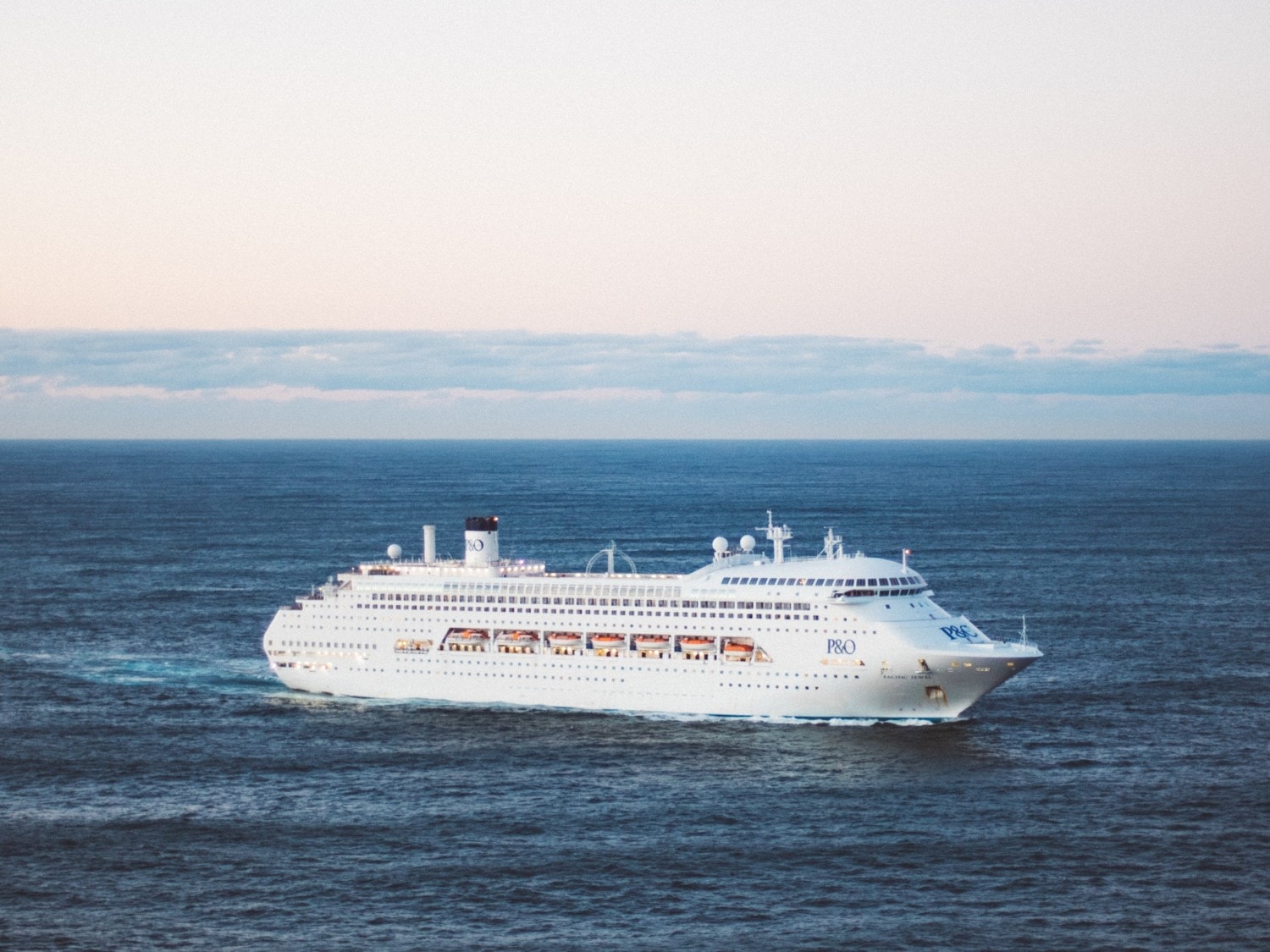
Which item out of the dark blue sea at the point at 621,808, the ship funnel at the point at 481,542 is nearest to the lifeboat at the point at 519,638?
the dark blue sea at the point at 621,808

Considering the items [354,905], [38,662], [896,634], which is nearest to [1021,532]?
[896,634]

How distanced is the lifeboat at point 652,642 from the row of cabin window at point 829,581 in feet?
11.8

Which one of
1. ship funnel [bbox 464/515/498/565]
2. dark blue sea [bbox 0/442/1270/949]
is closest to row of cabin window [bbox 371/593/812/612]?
ship funnel [bbox 464/515/498/565]

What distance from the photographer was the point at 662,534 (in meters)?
134

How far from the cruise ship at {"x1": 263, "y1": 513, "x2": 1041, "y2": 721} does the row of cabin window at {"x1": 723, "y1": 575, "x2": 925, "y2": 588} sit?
0.27ft

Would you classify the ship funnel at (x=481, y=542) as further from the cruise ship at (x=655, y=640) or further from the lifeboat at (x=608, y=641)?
the lifeboat at (x=608, y=641)

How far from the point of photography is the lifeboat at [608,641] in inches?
2537

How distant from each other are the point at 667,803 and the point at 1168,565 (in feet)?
234

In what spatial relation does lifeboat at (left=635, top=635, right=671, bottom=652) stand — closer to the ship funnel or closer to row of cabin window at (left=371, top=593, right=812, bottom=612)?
row of cabin window at (left=371, top=593, right=812, bottom=612)

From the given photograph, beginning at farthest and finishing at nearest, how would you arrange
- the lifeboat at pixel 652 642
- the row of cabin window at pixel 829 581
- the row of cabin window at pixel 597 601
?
the lifeboat at pixel 652 642 → the row of cabin window at pixel 597 601 → the row of cabin window at pixel 829 581

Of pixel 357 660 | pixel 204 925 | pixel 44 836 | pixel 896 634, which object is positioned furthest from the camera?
pixel 357 660

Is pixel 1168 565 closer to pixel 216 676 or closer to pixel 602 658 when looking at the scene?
pixel 602 658

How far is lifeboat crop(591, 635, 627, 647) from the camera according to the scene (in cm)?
6444

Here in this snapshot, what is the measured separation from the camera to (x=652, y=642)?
209 feet
